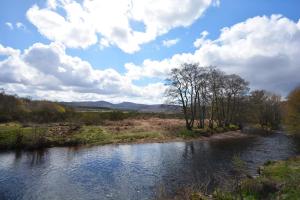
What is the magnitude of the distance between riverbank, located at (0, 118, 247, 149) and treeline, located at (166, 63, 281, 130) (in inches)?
228

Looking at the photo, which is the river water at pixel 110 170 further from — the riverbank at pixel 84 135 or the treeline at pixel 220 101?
the treeline at pixel 220 101

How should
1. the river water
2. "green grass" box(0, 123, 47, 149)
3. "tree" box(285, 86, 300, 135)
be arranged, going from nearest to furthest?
the river water
"green grass" box(0, 123, 47, 149)
"tree" box(285, 86, 300, 135)

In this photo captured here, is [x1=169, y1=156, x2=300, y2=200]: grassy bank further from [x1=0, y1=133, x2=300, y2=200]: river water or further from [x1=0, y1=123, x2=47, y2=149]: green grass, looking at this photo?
[x1=0, y1=123, x2=47, y2=149]: green grass

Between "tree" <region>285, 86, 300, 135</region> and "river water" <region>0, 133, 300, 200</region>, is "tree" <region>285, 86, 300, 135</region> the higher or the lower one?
the higher one

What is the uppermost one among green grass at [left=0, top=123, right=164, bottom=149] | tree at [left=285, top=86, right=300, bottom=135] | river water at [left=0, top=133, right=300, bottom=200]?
tree at [left=285, top=86, right=300, bottom=135]

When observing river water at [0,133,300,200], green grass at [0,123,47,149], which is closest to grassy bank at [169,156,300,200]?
river water at [0,133,300,200]

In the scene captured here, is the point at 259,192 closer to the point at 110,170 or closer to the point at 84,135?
the point at 110,170

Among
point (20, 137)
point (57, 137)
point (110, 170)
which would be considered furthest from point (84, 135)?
point (110, 170)

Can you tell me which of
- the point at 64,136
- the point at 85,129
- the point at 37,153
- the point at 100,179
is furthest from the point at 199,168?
the point at 85,129

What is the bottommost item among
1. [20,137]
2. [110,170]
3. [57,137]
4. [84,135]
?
[110,170]

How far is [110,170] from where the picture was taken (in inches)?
1177

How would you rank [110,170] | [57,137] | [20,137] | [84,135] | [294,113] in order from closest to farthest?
[110,170] < [20,137] < [57,137] < [84,135] < [294,113]

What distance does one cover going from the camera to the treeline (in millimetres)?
64688

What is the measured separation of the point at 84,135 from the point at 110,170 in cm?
2297
